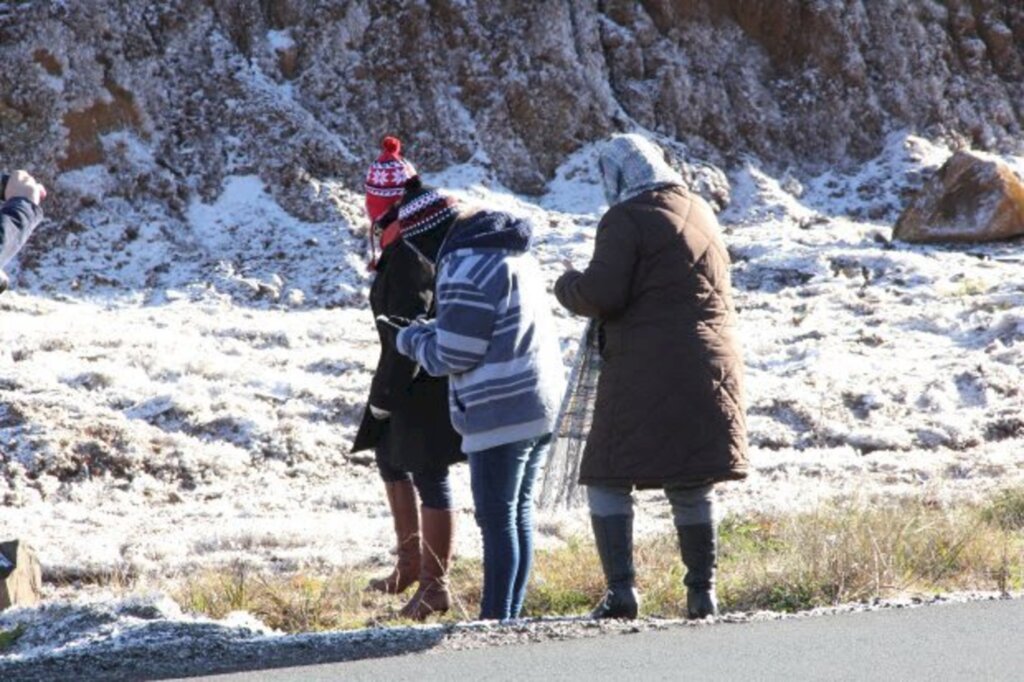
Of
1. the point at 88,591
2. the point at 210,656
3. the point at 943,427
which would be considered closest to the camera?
the point at 210,656

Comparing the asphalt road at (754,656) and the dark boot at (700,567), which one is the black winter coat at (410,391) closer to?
the dark boot at (700,567)

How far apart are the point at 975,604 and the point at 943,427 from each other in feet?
17.5

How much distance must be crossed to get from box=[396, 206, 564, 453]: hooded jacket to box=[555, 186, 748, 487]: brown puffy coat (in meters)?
0.25

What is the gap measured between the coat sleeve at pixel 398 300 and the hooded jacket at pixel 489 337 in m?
0.62

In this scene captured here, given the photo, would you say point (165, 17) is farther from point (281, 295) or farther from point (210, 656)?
point (210, 656)

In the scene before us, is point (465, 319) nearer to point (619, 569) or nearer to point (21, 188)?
point (619, 569)

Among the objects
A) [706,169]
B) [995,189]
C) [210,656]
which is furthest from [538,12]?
[210,656]

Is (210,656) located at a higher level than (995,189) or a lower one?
lower

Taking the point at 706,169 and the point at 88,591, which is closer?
the point at 88,591

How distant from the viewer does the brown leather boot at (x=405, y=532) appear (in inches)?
255

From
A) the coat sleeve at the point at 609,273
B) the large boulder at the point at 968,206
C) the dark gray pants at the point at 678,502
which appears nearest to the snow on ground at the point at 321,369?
the large boulder at the point at 968,206

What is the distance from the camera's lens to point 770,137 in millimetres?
16516

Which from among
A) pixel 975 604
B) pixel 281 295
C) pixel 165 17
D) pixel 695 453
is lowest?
pixel 975 604

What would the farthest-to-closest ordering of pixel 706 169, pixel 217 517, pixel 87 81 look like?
pixel 706 169, pixel 87 81, pixel 217 517
